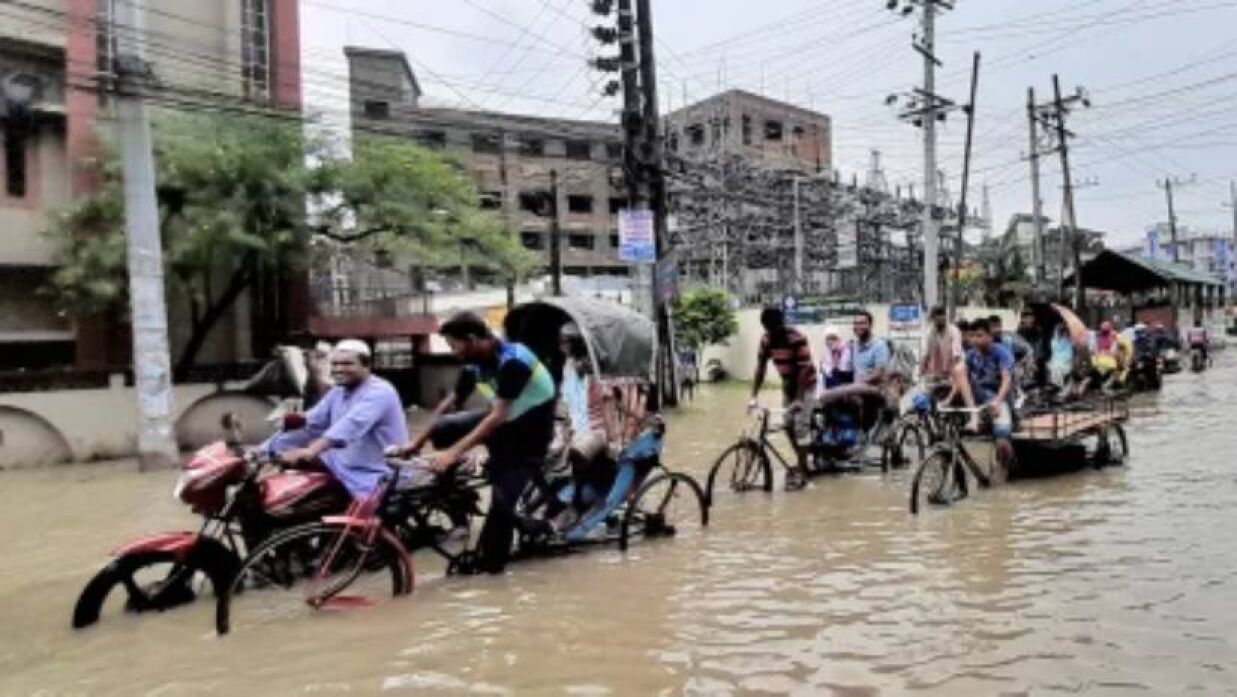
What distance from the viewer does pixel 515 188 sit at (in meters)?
62.6

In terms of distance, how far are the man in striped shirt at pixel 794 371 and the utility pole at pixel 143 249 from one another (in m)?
10.6

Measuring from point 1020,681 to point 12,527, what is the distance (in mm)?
11017

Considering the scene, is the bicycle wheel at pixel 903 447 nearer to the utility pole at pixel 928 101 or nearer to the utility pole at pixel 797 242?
the utility pole at pixel 928 101

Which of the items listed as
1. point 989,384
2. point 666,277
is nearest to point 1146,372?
point 666,277

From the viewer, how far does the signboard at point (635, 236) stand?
19.6 m

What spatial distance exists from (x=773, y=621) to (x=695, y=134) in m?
59.7

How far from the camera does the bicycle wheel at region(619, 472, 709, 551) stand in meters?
8.43

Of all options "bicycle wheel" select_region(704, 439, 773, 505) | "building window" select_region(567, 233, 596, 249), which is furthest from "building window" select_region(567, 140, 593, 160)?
"bicycle wheel" select_region(704, 439, 773, 505)

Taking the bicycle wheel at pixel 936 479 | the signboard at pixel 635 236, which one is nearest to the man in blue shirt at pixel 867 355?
the bicycle wheel at pixel 936 479

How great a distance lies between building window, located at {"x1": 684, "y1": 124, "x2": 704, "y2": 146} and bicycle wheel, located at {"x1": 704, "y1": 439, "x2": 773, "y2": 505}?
175 ft

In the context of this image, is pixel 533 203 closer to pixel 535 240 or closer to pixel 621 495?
pixel 535 240

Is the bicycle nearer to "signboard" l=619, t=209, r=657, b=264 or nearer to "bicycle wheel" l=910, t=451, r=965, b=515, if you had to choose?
"bicycle wheel" l=910, t=451, r=965, b=515

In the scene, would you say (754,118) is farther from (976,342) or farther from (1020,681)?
(1020,681)

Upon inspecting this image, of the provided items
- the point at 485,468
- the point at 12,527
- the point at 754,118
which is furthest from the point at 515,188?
the point at 485,468
